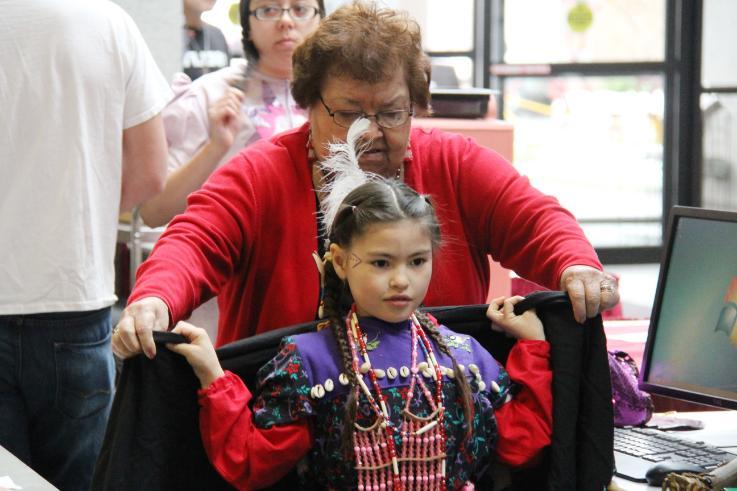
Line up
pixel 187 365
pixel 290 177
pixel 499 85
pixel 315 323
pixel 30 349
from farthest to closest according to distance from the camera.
Answer: pixel 499 85 < pixel 30 349 < pixel 290 177 < pixel 315 323 < pixel 187 365

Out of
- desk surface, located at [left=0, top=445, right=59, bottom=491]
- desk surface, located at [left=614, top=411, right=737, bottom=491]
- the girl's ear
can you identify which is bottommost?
desk surface, located at [left=614, top=411, right=737, bottom=491]

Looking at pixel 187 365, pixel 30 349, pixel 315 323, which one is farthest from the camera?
pixel 30 349

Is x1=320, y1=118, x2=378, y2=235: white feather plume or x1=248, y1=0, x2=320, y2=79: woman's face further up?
x1=248, y1=0, x2=320, y2=79: woman's face

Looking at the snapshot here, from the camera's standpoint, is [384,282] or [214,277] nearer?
[384,282]

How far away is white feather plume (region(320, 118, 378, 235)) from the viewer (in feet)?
6.20

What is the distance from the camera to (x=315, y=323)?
1.87m

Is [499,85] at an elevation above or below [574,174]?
above

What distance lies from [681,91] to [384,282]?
6693 millimetres

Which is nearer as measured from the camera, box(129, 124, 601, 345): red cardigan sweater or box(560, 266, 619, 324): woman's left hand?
box(560, 266, 619, 324): woman's left hand

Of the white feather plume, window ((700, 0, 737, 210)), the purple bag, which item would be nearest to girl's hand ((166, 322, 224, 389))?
the white feather plume

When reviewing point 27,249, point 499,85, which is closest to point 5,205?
point 27,249

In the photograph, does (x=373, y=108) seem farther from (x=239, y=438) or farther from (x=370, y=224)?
(x=239, y=438)

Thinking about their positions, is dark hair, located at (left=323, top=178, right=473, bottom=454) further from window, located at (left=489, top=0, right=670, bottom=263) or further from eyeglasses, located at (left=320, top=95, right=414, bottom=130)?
window, located at (left=489, top=0, right=670, bottom=263)

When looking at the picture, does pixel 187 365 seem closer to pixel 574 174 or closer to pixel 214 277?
pixel 214 277
